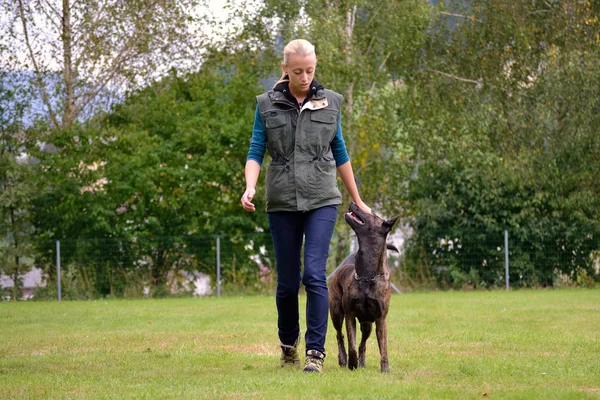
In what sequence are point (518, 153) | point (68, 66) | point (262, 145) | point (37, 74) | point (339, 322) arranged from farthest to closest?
point (518, 153)
point (68, 66)
point (37, 74)
point (339, 322)
point (262, 145)

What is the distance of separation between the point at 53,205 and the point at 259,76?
249 inches

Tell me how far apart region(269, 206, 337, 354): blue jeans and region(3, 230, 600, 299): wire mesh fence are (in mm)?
13758

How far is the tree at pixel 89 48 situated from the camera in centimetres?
2244

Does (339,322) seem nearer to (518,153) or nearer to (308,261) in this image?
(308,261)

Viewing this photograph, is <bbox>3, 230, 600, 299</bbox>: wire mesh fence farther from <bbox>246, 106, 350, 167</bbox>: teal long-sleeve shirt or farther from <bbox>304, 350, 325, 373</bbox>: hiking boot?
<bbox>304, 350, 325, 373</bbox>: hiking boot

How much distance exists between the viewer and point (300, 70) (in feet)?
20.5

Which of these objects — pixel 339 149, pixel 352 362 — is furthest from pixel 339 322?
pixel 339 149

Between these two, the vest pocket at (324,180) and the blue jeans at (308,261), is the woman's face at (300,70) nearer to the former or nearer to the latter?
the vest pocket at (324,180)

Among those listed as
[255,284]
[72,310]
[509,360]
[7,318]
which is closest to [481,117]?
[255,284]

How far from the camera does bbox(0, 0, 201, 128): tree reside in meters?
22.4

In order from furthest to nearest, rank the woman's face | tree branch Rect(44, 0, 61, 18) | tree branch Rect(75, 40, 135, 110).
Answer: tree branch Rect(75, 40, 135, 110) < tree branch Rect(44, 0, 61, 18) < the woman's face

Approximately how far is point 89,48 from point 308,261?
1776 centimetres

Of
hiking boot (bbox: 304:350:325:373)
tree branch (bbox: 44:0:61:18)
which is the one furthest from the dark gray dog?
tree branch (bbox: 44:0:61:18)

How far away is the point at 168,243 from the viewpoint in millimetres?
20438
